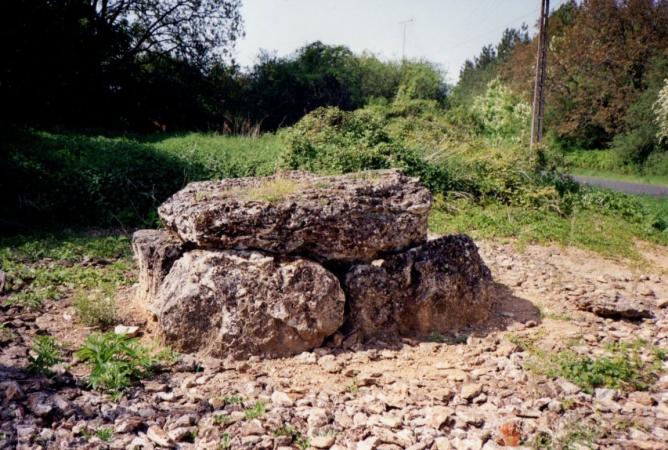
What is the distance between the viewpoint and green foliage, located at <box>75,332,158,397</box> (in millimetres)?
3289

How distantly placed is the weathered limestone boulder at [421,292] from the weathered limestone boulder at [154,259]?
158cm

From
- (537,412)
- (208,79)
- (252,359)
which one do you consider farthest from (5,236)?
(208,79)

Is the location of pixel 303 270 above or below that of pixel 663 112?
below

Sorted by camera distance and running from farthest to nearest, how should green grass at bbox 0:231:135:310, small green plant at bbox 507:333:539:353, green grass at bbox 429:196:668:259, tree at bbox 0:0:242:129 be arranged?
tree at bbox 0:0:242:129
green grass at bbox 429:196:668:259
green grass at bbox 0:231:135:310
small green plant at bbox 507:333:539:353

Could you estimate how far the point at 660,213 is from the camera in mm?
9742

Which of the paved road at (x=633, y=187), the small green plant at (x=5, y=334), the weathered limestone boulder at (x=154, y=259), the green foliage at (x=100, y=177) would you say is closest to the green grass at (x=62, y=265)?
the weathered limestone boulder at (x=154, y=259)

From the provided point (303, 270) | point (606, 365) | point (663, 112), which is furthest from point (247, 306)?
point (663, 112)

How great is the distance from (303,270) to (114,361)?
4.91 feet

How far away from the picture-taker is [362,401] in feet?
10.8

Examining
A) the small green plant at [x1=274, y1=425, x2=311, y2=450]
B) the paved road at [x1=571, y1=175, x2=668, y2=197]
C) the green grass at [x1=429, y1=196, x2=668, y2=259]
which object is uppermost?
the paved road at [x1=571, y1=175, x2=668, y2=197]

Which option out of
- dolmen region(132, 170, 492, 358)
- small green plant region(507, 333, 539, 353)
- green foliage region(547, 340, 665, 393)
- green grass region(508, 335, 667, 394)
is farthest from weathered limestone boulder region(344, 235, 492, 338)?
green foliage region(547, 340, 665, 393)

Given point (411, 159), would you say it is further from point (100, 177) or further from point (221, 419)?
point (221, 419)

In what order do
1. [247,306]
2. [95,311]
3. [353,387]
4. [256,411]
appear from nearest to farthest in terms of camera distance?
[256,411], [353,387], [247,306], [95,311]

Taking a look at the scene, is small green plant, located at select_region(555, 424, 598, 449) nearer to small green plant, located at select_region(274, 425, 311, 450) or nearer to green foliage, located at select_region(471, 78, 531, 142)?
small green plant, located at select_region(274, 425, 311, 450)
